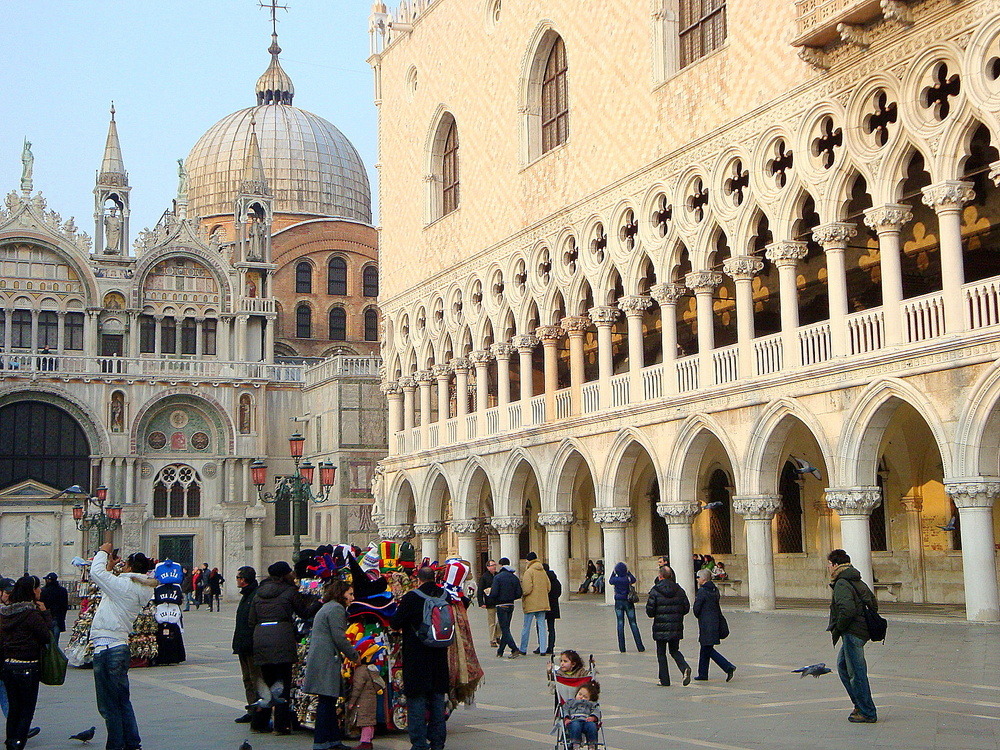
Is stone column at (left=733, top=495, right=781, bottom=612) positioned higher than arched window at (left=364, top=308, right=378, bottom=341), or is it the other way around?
arched window at (left=364, top=308, right=378, bottom=341)

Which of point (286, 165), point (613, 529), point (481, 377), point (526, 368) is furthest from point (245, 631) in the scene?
point (286, 165)

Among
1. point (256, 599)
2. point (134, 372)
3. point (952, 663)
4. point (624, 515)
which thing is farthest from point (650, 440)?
point (134, 372)

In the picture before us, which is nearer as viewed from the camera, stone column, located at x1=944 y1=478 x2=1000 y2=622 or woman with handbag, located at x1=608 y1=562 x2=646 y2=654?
woman with handbag, located at x1=608 y1=562 x2=646 y2=654

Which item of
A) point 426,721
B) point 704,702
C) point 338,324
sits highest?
point 338,324

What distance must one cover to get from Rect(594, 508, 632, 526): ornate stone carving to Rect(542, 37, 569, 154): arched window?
25.9ft

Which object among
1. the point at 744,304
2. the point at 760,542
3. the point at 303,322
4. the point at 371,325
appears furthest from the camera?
the point at 371,325

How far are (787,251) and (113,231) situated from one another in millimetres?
30234

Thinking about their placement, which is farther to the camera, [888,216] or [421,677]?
[888,216]

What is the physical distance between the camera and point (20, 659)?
29.8 ft

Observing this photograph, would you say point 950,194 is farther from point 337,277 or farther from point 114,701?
point 337,277

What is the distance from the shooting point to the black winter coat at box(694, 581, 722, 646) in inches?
467

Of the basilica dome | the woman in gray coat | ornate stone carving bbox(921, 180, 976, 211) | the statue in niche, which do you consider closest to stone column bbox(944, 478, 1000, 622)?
ornate stone carving bbox(921, 180, 976, 211)

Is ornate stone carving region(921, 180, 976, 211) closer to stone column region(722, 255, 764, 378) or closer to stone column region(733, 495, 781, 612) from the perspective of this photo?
stone column region(722, 255, 764, 378)

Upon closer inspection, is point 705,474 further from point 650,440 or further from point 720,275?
point 720,275
